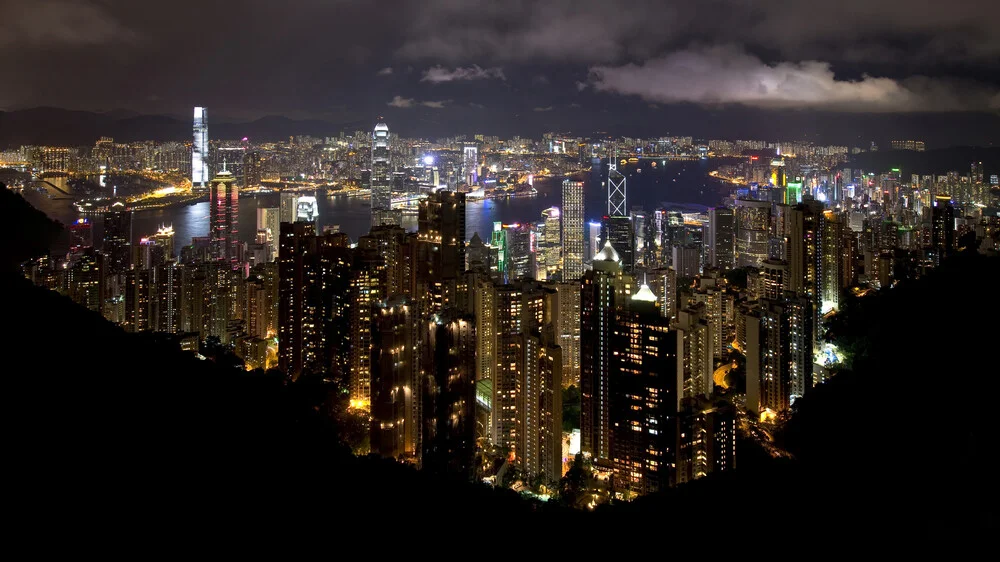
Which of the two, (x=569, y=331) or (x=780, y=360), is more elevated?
(x=569, y=331)

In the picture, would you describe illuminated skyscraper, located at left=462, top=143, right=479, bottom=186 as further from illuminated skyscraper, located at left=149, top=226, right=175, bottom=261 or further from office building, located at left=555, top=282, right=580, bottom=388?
illuminated skyscraper, located at left=149, top=226, right=175, bottom=261

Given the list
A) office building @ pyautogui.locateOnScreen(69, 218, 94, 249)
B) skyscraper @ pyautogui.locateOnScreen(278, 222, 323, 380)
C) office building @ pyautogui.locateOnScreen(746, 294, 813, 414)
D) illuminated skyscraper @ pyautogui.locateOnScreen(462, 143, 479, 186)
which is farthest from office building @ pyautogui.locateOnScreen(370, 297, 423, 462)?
illuminated skyscraper @ pyautogui.locateOnScreen(462, 143, 479, 186)

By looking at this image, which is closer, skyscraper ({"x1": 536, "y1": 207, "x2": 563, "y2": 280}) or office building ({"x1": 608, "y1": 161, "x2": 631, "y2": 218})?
skyscraper ({"x1": 536, "y1": 207, "x2": 563, "y2": 280})

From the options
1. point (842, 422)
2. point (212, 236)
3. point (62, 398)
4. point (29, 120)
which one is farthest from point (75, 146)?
point (842, 422)

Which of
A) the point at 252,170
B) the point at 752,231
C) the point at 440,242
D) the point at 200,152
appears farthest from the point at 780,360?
the point at 252,170

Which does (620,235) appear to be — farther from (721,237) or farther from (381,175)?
(381,175)

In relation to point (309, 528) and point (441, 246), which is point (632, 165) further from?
point (309, 528)
